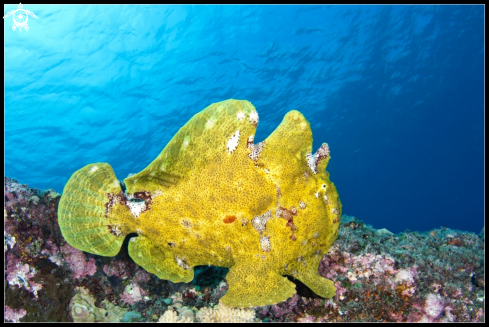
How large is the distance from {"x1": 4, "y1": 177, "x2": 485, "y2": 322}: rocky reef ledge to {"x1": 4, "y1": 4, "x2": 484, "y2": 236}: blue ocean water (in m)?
21.9

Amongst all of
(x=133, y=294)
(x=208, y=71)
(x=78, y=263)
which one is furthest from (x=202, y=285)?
(x=208, y=71)

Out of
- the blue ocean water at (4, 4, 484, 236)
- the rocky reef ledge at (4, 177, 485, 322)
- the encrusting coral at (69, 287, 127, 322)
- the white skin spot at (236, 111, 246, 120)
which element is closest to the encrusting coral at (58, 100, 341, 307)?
the white skin spot at (236, 111, 246, 120)

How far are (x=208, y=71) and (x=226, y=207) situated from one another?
98.8 ft

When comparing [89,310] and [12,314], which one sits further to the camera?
[89,310]

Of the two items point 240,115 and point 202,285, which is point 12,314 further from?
point 240,115

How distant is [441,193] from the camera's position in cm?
9650

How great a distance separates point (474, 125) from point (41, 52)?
7934 cm

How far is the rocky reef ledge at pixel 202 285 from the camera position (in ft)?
12.1

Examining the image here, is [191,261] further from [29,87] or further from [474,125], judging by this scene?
[474,125]

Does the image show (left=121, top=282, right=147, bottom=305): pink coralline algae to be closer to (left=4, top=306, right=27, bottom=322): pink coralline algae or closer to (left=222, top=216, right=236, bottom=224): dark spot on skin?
(left=4, top=306, right=27, bottom=322): pink coralline algae

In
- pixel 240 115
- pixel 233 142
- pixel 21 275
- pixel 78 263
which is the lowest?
pixel 21 275

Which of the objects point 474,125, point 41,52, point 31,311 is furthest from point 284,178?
point 474,125

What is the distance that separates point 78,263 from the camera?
168 inches

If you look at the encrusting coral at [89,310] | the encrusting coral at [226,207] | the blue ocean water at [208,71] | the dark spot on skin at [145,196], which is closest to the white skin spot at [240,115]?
the encrusting coral at [226,207]
